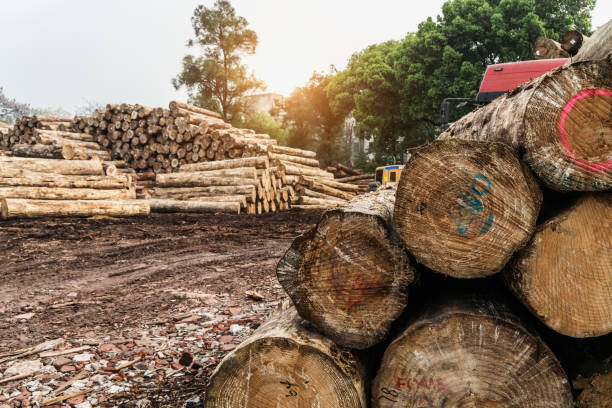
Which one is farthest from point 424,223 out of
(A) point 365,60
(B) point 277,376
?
(A) point 365,60

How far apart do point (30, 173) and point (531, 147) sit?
414 inches

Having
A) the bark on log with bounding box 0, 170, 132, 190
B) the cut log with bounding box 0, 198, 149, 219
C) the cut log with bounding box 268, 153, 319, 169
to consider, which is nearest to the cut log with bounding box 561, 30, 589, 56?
the cut log with bounding box 268, 153, 319, 169

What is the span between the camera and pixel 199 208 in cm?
1069

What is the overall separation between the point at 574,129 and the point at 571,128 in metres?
0.01

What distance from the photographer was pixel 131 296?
4.52 m

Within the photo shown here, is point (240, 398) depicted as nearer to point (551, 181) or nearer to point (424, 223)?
point (424, 223)

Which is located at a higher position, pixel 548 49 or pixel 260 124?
pixel 548 49

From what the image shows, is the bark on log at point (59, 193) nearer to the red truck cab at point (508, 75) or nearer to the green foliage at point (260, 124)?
the red truck cab at point (508, 75)

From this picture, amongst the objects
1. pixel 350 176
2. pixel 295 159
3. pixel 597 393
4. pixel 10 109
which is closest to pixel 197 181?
pixel 295 159

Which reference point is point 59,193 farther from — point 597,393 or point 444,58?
point 444,58

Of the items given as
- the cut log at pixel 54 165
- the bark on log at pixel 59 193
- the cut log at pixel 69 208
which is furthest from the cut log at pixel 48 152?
the cut log at pixel 69 208

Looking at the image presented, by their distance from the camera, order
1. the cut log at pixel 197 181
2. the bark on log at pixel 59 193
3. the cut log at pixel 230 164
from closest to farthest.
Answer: the bark on log at pixel 59 193
the cut log at pixel 197 181
the cut log at pixel 230 164

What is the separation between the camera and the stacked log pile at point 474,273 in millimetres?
1757

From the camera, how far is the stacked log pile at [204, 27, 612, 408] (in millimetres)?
1757
